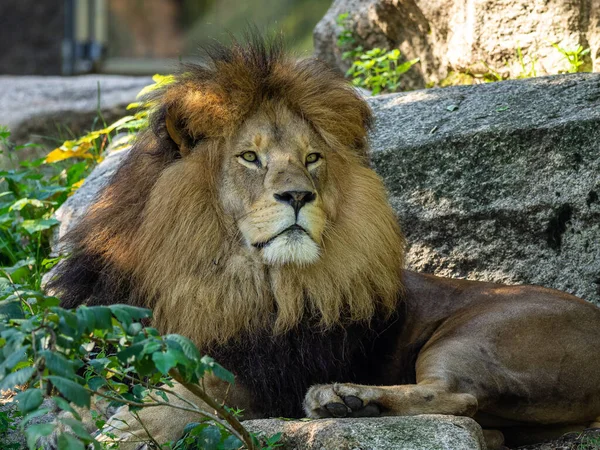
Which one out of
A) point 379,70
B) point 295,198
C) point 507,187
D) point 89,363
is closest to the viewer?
point 89,363

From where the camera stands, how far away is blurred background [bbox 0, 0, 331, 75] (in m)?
13.3

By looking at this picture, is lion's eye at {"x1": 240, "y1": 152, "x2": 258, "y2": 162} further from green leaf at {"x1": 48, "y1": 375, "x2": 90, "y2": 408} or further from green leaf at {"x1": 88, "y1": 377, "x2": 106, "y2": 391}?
green leaf at {"x1": 48, "y1": 375, "x2": 90, "y2": 408}

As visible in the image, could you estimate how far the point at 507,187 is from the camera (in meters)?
4.99

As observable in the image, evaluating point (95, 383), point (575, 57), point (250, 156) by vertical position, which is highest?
point (575, 57)

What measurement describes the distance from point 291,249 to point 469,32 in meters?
3.16

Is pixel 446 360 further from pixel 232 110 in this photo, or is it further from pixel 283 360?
pixel 232 110

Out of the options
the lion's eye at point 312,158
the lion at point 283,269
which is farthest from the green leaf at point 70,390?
the lion's eye at point 312,158

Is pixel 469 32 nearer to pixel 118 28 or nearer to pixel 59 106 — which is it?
pixel 59 106

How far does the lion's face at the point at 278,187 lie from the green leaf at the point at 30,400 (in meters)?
1.30

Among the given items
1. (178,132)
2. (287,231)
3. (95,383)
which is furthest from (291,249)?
(95,383)

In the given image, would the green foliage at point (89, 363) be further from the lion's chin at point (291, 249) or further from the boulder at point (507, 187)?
the boulder at point (507, 187)

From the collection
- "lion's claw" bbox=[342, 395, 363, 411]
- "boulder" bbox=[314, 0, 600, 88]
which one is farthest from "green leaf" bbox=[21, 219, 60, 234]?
"lion's claw" bbox=[342, 395, 363, 411]

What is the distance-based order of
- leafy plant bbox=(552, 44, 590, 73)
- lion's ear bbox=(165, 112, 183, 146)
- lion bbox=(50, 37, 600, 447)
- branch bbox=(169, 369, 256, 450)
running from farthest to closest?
leafy plant bbox=(552, 44, 590, 73)
lion's ear bbox=(165, 112, 183, 146)
lion bbox=(50, 37, 600, 447)
branch bbox=(169, 369, 256, 450)

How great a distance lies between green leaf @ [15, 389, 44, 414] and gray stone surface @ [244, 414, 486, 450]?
0.94m
